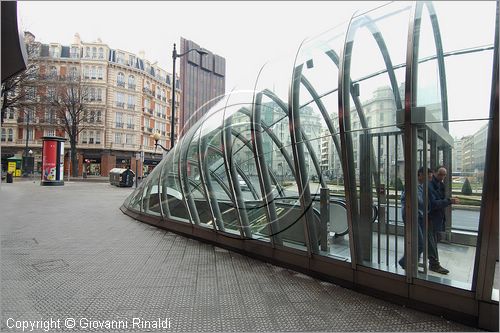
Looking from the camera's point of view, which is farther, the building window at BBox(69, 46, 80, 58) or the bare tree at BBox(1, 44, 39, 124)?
the building window at BBox(69, 46, 80, 58)

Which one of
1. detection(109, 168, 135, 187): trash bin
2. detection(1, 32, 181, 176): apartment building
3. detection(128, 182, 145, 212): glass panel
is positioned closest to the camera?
detection(128, 182, 145, 212): glass panel

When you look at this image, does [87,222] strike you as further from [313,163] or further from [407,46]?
[407,46]

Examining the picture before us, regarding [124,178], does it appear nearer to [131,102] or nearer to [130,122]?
[130,122]

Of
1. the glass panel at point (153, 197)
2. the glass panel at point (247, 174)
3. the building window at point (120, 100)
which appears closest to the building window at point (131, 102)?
the building window at point (120, 100)

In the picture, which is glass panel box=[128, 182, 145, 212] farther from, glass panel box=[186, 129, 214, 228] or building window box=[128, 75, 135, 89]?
building window box=[128, 75, 135, 89]

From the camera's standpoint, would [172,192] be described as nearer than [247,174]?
No

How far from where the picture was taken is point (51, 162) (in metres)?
24.5

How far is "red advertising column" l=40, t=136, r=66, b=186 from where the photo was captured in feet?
79.9

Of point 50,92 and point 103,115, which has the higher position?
point 103,115

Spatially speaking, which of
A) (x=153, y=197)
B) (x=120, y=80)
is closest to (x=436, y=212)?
(x=153, y=197)

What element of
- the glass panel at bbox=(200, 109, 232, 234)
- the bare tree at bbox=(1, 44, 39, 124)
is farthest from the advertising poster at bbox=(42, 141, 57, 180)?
the glass panel at bbox=(200, 109, 232, 234)

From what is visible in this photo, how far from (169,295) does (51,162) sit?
81.9ft

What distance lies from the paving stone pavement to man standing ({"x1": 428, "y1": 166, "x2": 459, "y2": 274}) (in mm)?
691

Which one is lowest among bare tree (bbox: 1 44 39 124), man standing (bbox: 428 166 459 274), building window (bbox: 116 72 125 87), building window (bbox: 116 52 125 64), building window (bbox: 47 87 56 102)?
man standing (bbox: 428 166 459 274)
